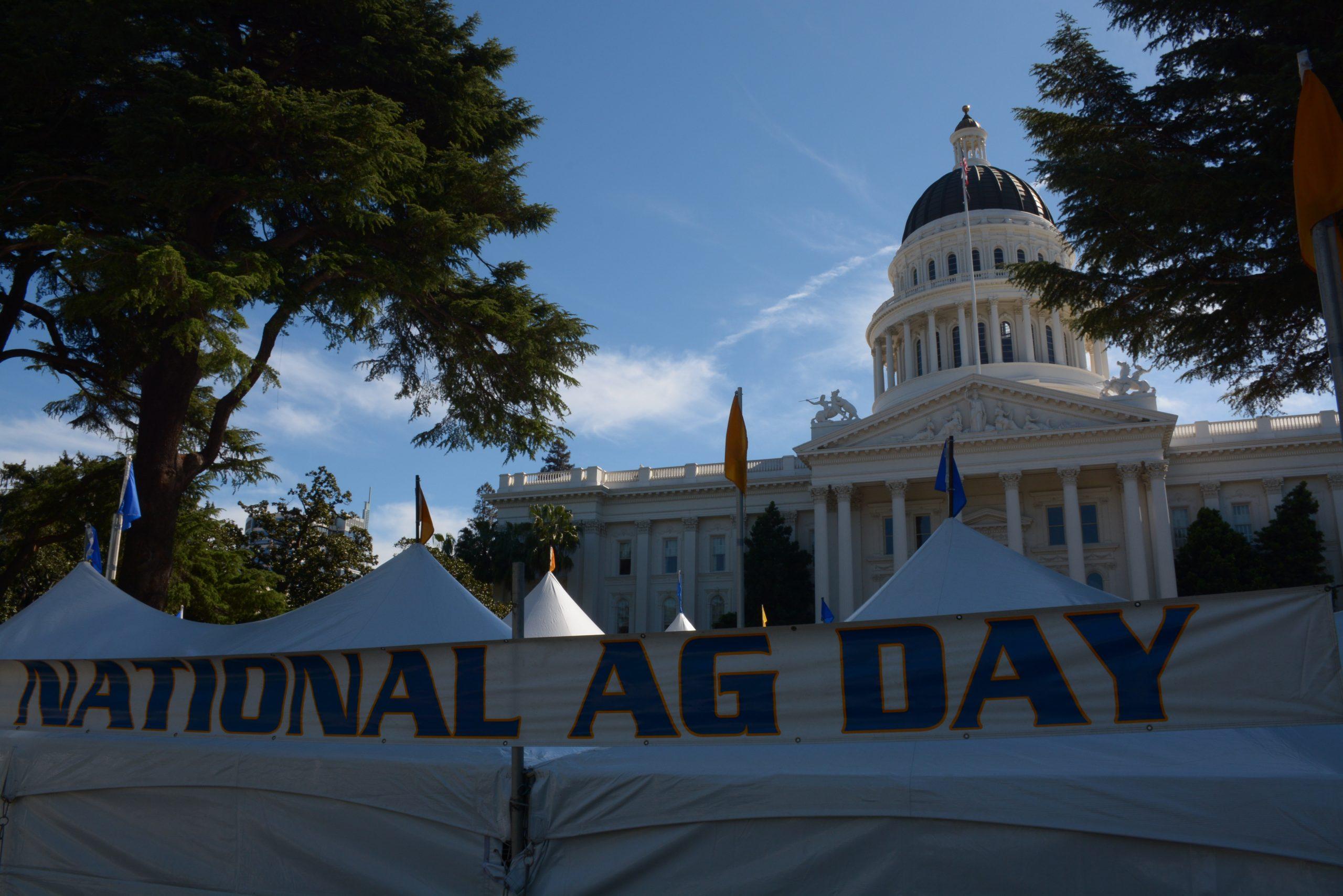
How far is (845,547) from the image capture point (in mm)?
49844

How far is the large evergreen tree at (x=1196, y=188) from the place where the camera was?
13.2m

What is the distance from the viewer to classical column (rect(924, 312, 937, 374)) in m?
63.8

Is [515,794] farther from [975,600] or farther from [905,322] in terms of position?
[905,322]

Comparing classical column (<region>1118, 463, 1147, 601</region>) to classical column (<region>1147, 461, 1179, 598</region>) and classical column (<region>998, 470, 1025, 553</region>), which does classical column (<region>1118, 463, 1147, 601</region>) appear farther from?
classical column (<region>998, 470, 1025, 553</region>)

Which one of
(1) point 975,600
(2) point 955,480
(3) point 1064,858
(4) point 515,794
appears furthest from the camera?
(2) point 955,480

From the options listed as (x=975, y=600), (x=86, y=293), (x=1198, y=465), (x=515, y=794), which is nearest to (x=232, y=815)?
(x=515, y=794)

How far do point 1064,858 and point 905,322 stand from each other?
63.5 meters

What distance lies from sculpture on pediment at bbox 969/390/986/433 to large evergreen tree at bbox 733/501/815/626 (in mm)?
10861

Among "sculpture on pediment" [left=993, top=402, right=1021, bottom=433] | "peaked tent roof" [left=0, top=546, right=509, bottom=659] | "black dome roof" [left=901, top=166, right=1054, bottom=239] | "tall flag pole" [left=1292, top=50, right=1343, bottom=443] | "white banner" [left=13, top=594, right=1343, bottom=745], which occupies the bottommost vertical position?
"white banner" [left=13, top=594, right=1343, bottom=745]

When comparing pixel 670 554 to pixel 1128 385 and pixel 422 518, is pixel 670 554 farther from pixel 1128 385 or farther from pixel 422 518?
pixel 422 518

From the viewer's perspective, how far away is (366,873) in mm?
6363

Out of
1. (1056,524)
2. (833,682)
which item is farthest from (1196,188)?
(1056,524)

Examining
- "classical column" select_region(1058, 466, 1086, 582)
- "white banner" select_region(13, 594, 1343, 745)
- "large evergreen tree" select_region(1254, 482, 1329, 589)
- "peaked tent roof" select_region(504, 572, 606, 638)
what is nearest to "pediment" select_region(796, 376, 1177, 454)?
"classical column" select_region(1058, 466, 1086, 582)

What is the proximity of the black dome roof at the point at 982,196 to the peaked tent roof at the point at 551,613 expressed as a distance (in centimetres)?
5772
